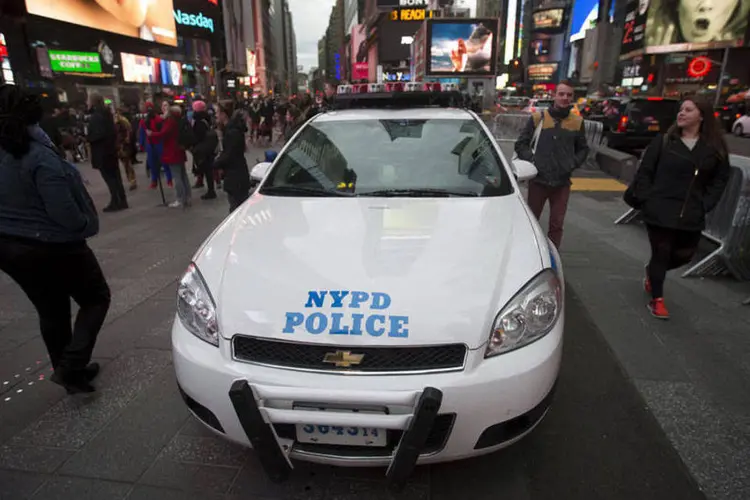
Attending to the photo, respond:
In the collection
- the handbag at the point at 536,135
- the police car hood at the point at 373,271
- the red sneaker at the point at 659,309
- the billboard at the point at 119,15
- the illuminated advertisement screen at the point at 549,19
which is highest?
the illuminated advertisement screen at the point at 549,19

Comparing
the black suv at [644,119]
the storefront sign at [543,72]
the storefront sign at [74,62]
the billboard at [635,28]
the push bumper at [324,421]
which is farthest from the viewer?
the storefront sign at [543,72]

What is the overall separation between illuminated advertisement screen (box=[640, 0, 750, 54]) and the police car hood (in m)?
49.3

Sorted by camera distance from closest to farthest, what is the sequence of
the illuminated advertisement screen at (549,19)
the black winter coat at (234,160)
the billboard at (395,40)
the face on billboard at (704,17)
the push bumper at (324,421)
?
the push bumper at (324,421) < the black winter coat at (234,160) < the face on billboard at (704,17) < the billboard at (395,40) < the illuminated advertisement screen at (549,19)

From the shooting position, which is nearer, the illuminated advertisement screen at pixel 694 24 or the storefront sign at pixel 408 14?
the illuminated advertisement screen at pixel 694 24

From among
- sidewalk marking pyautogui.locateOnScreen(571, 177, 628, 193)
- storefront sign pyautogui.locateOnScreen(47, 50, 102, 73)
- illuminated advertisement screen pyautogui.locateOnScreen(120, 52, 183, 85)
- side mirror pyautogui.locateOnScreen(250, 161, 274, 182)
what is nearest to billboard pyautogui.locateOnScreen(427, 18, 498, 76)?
sidewalk marking pyautogui.locateOnScreen(571, 177, 628, 193)

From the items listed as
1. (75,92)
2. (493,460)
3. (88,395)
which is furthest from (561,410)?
(75,92)

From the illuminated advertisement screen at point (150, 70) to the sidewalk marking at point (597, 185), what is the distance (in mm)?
34295

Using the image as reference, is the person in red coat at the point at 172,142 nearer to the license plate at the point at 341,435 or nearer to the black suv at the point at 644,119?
the license plate at the point at 341,435

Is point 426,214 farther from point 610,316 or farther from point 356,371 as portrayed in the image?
point 610,316

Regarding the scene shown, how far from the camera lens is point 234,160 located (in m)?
6.58

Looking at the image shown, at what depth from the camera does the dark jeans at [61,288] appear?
8.94 feet

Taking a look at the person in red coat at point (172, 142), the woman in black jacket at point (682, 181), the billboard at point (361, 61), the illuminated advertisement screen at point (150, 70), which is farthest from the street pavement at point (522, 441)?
the billboard at point (361, 61)

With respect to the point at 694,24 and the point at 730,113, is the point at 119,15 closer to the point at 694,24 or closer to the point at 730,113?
the point at 730,113

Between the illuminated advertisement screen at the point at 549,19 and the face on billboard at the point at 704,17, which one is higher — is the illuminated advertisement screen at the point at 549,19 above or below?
above
